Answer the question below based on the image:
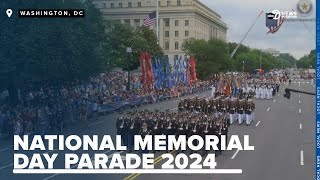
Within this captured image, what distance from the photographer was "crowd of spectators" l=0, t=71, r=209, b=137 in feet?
80.9

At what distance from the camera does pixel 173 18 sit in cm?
8050

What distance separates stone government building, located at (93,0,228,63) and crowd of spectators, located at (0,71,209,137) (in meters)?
18.2

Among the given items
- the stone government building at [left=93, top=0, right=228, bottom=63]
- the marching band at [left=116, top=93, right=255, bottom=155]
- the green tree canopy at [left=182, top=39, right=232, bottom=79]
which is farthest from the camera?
the green tree canopy at [left=182, top=39, right=232, bottom=79]

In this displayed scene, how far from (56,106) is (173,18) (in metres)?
53.9

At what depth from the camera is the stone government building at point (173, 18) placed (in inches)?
2596

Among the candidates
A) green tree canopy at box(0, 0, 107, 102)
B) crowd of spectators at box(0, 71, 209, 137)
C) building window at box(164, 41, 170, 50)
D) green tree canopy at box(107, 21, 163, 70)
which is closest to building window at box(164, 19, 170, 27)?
green tree canopy at box(107, 21, 163, 70)

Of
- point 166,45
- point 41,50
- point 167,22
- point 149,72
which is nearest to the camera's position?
point 41,50

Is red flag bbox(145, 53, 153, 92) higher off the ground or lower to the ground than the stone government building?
lower

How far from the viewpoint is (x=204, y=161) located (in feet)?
62.6

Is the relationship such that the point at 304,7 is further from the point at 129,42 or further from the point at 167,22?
the point at 167,22

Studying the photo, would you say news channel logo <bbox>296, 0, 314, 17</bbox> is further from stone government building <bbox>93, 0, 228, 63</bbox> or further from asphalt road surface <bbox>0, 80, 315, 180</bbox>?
stone government building <bbox>93, 0, 228, 63</bbox>

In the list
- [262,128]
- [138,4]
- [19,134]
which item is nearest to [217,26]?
[138,4]

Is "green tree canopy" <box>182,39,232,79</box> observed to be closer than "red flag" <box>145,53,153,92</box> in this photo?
No

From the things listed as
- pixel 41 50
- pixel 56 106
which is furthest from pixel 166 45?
pixel 41 50
